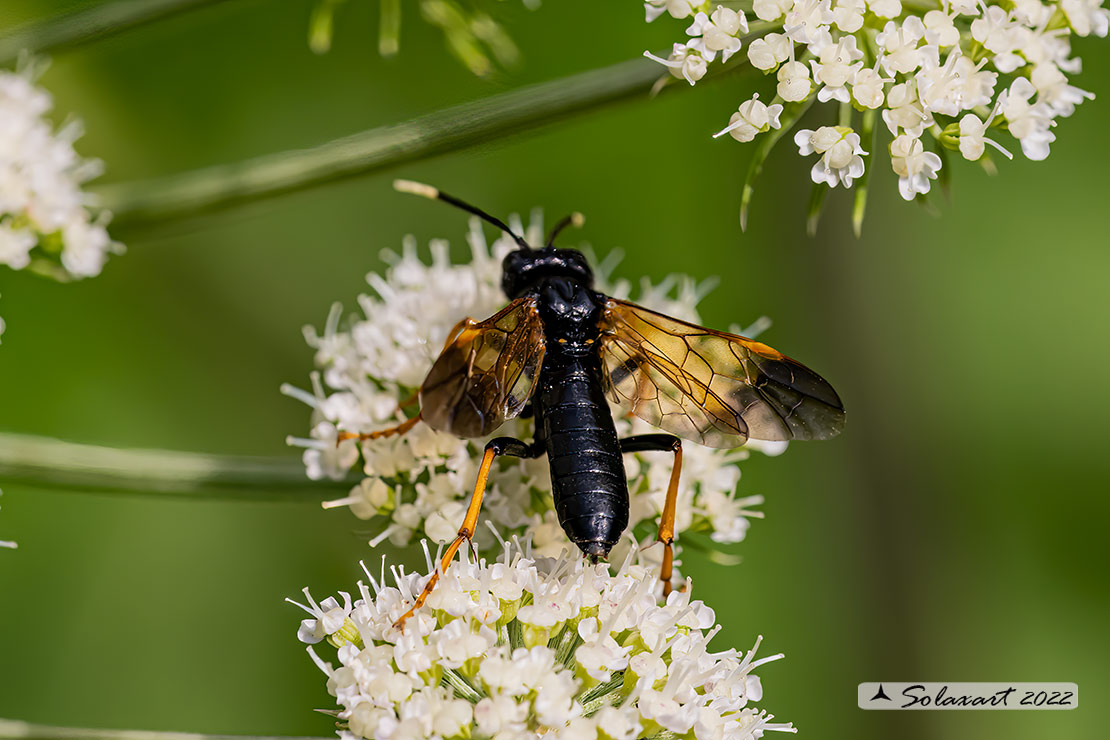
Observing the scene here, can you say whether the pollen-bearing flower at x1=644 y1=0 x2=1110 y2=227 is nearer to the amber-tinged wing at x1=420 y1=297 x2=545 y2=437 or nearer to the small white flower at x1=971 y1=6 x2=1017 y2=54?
the small white flower at x1=971 y1=6 x2=1017 y2=54

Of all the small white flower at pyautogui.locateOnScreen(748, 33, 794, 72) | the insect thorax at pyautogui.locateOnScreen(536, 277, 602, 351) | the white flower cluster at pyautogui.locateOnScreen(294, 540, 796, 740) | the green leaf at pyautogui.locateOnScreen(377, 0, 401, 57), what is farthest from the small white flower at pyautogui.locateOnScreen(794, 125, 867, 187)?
the green leaf at pyautogui.locateOnScreen(377, 0, 401, 57)

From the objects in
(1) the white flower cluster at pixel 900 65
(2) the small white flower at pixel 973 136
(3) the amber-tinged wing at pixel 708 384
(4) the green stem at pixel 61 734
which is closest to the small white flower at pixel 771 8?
(1) the white flower cluster at pixel 900 65

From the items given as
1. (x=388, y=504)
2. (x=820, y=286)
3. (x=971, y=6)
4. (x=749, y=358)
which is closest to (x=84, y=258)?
(x=388, y=504)

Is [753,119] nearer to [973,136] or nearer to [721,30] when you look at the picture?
[721,30]

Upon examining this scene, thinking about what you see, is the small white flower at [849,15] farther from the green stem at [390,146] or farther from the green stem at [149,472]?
the green stem at [149,472]

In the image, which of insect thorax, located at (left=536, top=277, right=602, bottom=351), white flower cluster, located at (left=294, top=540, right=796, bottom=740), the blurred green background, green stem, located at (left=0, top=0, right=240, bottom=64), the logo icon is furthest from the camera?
the blurred green background

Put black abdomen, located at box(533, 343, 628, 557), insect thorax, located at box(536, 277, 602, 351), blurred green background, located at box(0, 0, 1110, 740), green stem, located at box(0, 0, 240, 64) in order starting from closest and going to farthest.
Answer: black abdomen, located at box(533, 343, 628, 557) < green stem, located at box(0, 0, 240, 64) < insect thorax, located at box(536, 277, 602, 351) < blurred green background, located at box(0, 0, 1110, 740)

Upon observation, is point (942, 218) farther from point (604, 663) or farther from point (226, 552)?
point (604, 663)

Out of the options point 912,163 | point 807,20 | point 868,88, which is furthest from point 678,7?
point 912,163
